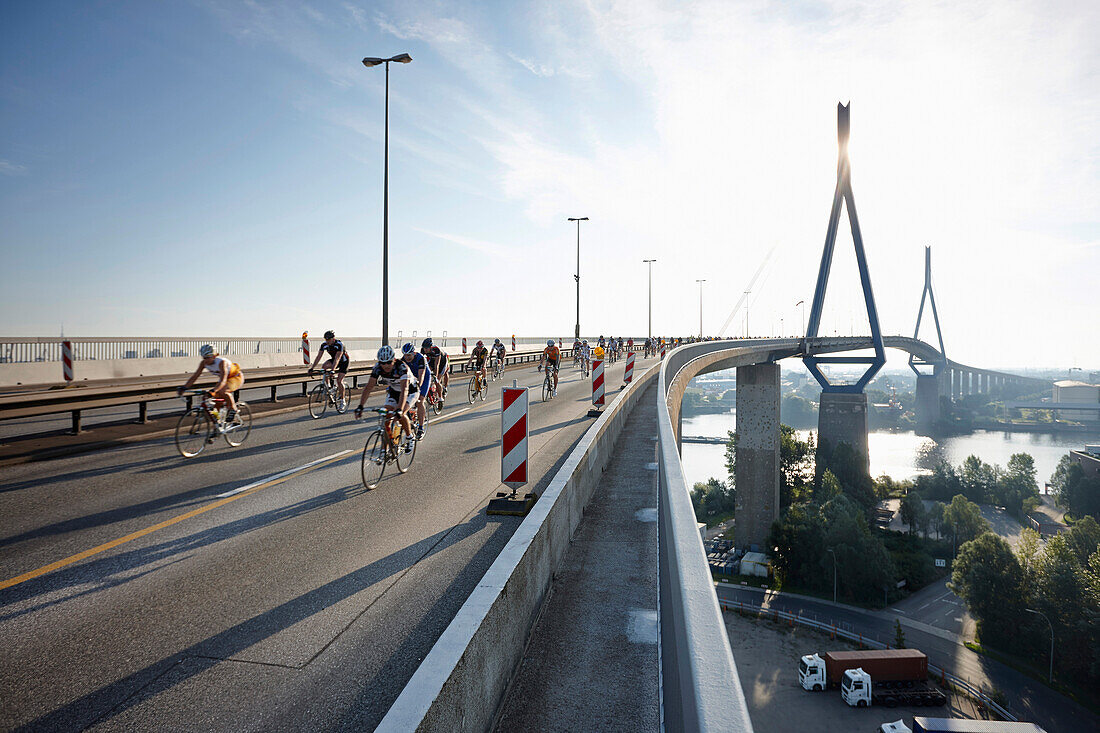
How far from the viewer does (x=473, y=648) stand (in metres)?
2.41

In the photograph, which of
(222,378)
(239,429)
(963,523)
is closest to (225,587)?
(222,378)

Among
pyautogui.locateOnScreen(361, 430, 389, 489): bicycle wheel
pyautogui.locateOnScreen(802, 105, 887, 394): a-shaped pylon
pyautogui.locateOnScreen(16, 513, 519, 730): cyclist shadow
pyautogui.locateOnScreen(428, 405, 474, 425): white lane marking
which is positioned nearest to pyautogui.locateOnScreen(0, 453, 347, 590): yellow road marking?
pyautogui.locateOnScreen(361, 430, 389, 489): bicycle wheel

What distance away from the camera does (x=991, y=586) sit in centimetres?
3462

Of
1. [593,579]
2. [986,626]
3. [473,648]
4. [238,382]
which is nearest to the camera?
[473,648]

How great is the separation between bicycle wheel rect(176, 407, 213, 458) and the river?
8819cm

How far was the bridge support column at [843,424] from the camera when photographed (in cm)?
6119

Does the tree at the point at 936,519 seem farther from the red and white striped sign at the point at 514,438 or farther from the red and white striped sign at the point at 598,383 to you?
the red and white striped sign at the point at 514,438

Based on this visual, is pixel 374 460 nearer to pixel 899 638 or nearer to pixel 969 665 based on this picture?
pixel 899 638

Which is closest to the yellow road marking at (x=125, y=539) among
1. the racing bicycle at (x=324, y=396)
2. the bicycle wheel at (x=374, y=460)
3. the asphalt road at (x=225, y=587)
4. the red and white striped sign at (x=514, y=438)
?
the asphalt road at (x=225, y=587)

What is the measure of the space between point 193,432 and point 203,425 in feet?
0.62

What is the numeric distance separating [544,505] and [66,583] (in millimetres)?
3731

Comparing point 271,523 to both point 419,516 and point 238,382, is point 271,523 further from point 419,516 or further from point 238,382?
point 238,382

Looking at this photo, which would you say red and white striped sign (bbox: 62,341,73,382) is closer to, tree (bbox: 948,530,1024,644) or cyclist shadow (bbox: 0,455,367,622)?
cyclist shadow (bbox: 0,455,367,622)

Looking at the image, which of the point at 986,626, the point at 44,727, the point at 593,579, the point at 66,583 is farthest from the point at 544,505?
the point at 986,626
